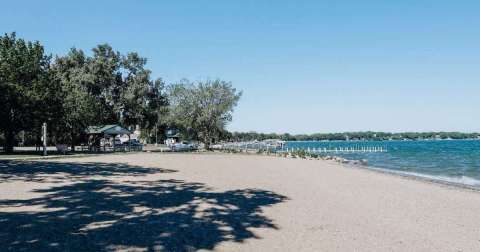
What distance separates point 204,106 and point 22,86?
80.1ft

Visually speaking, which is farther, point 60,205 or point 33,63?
point 33,63

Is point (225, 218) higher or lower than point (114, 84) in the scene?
lower

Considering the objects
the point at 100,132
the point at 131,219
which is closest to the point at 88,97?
the point at 100,132

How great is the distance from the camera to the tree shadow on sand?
657 cm

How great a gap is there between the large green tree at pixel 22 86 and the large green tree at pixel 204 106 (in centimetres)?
1934

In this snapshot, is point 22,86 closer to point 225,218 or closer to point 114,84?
point 114,84

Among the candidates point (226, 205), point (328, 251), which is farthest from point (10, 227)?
point (328, 251)

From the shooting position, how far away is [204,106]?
55.1m

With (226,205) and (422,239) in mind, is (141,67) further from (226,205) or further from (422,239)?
(422,239)

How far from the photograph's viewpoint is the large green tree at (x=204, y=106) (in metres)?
54.3

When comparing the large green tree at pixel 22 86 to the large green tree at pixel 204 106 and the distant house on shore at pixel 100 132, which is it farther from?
the large green tree at pixel 204 106

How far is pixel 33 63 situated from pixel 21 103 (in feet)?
16.5

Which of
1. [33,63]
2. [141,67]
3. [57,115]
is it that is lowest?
[57,115]

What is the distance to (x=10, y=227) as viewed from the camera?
7.40 m
